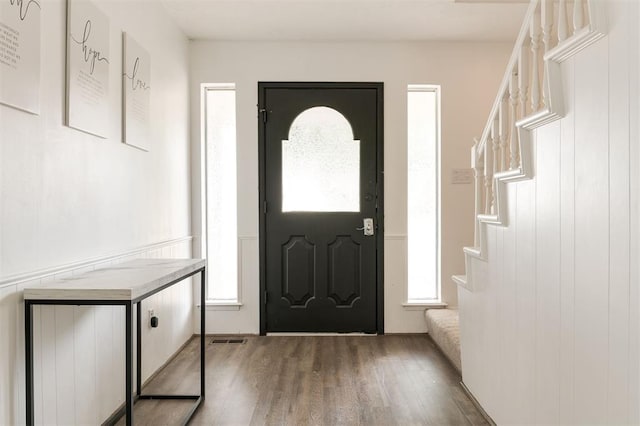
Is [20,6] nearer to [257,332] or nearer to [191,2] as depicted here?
[191,2]

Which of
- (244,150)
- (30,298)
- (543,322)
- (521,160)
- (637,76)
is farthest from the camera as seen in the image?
(244,150)

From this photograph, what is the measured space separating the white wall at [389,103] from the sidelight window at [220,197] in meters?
0.13

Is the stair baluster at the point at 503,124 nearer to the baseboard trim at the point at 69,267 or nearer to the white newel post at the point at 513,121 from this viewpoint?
the white newel post at the point at 513,121

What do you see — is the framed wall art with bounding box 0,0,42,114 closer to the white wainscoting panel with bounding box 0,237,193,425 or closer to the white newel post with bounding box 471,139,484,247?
the white wainscoting panel with bounding box 0,237,193,425

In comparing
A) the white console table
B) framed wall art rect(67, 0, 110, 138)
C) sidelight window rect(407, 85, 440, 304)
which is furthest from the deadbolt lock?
framed wall art rect(67, 0, 110, 138)

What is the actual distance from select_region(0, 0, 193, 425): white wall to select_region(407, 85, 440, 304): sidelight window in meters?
2.07

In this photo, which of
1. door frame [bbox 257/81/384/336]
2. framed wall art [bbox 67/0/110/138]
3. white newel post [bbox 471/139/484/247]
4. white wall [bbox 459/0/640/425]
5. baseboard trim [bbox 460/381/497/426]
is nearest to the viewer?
white wall [bbox 459/0/640/425]

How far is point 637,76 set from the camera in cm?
117

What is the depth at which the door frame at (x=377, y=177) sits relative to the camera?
3.82 meters

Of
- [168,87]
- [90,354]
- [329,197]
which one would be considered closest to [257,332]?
[329,197]

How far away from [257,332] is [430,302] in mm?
1519

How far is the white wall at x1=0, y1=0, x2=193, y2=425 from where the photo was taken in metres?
1.58

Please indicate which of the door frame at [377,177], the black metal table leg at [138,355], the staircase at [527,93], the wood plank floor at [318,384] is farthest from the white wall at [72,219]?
the staircase at [527,93]

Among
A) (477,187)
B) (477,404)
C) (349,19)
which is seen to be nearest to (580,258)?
(477,187)
